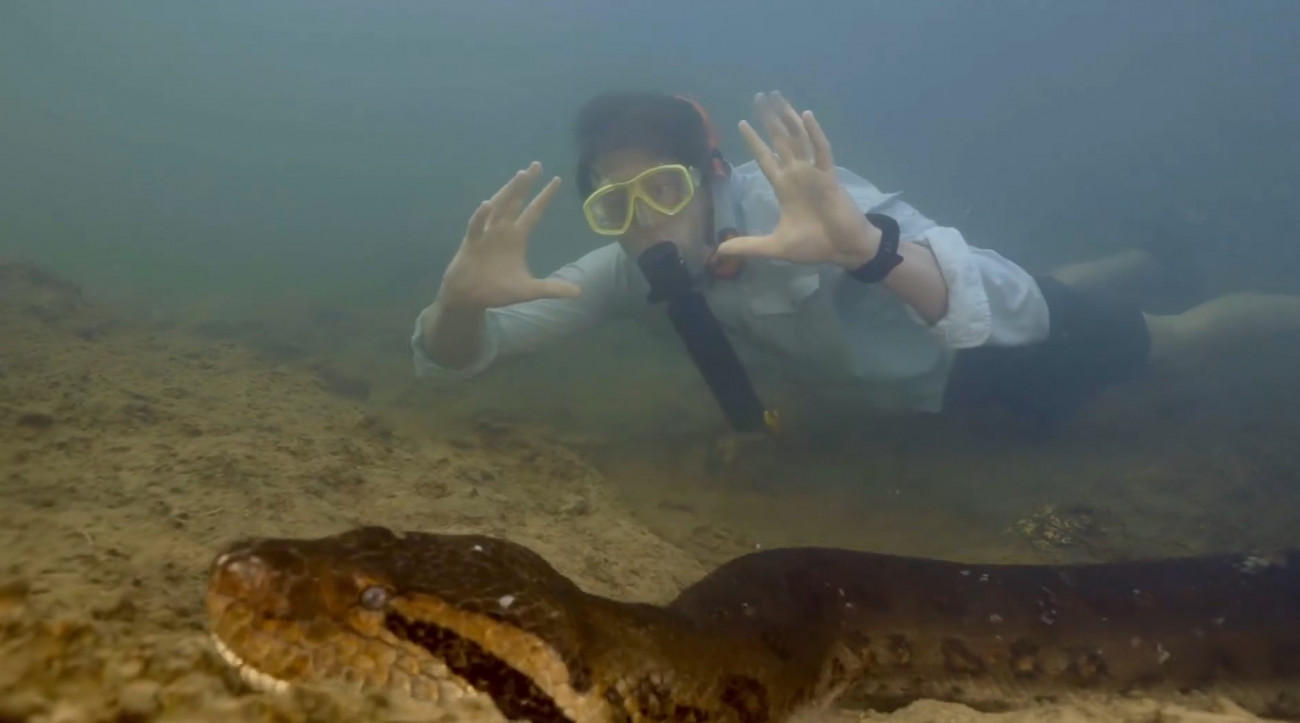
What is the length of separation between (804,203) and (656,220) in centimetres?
129

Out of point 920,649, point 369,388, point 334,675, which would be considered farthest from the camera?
point 369,388

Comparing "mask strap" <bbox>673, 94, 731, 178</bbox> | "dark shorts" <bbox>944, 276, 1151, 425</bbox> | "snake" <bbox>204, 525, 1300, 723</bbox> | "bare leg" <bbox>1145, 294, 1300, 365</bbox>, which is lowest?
"snake" <bbox>204, 525, 1300, 723</bbox>

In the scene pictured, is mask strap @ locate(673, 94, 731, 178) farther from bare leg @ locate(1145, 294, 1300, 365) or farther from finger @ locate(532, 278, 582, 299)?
bare leg @ locate(1145, 294, 1300, 365)

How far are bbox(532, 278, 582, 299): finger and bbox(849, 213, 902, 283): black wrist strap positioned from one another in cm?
174

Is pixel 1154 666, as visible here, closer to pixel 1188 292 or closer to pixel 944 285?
pixel 944 285

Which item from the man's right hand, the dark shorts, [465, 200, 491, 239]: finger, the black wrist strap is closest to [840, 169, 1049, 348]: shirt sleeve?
the dark shorts

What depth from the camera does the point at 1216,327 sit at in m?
6.61

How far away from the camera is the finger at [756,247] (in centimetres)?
387

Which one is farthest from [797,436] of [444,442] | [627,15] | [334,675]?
[627,15]

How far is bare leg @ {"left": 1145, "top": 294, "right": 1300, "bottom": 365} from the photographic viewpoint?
656 cm

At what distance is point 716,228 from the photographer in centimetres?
504

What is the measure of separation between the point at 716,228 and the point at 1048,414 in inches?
143

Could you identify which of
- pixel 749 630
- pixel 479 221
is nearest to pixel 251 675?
pixel 749 630

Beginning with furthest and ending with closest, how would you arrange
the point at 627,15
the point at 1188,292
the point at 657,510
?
1. the point at 627,15
2. the point at 1188,292
3. the point at 657,510
